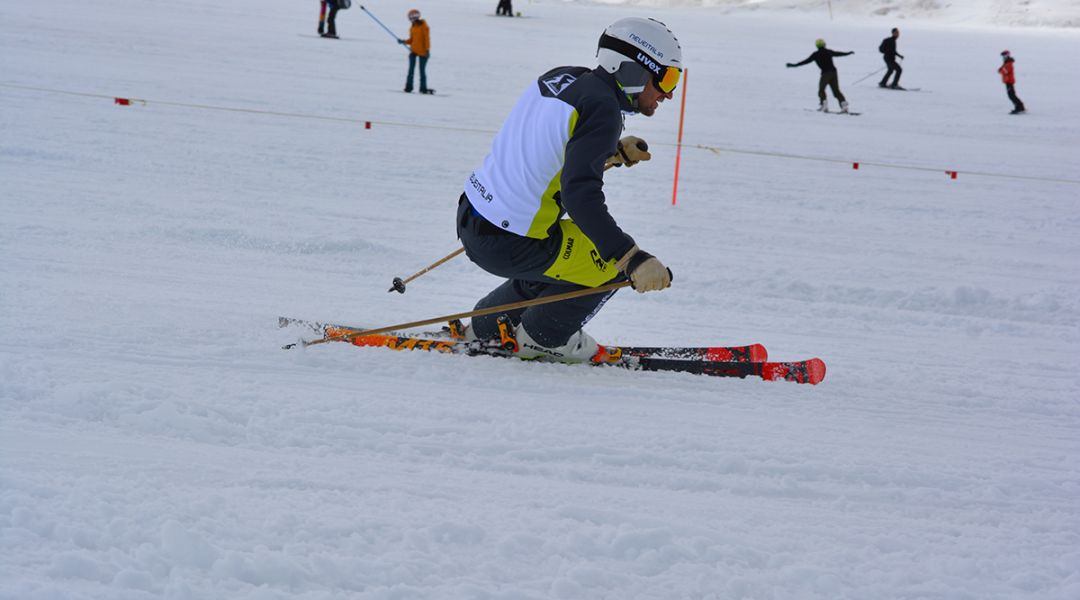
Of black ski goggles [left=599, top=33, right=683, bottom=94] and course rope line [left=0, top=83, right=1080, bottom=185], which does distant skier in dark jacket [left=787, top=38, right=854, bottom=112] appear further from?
black ski goggles [left=599, top=33, right=683, bottom=94]

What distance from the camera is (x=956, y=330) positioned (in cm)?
539

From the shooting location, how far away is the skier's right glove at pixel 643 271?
3492mm

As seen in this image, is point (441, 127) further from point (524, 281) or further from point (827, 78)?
point (524, 281)

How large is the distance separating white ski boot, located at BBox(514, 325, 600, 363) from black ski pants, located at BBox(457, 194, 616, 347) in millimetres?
36

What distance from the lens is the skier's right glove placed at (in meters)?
3.49

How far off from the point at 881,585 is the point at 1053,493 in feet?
3.61

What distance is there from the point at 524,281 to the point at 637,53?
1186mm

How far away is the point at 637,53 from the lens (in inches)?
142

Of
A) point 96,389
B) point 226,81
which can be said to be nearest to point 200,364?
point 96,389

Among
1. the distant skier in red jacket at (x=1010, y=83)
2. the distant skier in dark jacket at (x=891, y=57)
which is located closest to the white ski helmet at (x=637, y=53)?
the distant skier in red jacket at (x=1010, y=83)

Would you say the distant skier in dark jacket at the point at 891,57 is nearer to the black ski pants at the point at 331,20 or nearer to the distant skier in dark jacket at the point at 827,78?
the distant skier in dark jacket at the point at 827,78

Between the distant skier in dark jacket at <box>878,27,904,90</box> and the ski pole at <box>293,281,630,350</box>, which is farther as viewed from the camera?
the distant skier in dark jacket at <box>878,27,904,90</box>

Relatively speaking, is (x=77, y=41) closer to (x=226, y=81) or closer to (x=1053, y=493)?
(x=226, y=81)

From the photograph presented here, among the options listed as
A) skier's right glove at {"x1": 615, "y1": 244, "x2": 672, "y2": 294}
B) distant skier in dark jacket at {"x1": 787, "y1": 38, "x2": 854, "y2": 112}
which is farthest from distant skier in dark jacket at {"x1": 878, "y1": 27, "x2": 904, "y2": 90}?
skier's right glove at {"x1": 615, "y1": 244, "x2": 672, "y2": 294}
